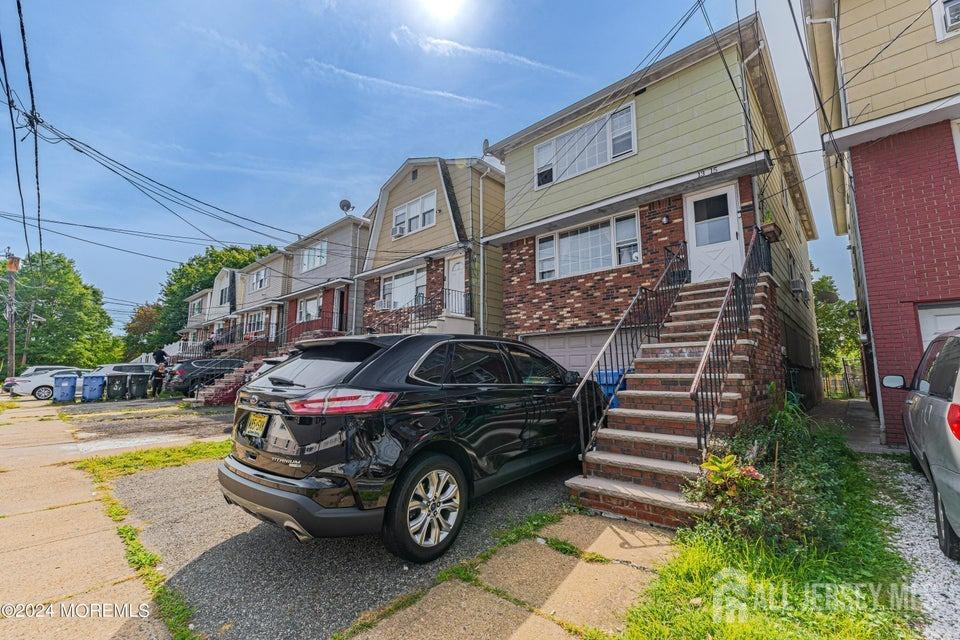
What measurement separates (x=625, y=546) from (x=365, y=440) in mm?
2237

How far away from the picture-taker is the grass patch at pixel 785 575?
2186 millimetres

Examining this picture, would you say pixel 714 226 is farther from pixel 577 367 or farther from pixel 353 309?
pixel 353 309

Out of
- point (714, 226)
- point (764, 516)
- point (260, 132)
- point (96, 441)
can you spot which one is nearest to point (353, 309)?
point (260, 132)

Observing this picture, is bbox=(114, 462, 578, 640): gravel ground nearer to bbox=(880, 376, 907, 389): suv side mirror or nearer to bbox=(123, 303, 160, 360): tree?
bbox=(880, 376, 907, 389): suv side mirror

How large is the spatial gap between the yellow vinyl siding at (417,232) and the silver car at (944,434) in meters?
11.3

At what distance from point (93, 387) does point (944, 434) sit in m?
23.2

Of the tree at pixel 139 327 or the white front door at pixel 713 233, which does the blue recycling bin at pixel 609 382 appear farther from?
the tree at pixel 139 327

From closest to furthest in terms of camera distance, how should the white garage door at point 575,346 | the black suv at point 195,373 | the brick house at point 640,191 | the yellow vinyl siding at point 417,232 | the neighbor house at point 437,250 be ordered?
1. the brick house at point 640,191
2. the white garage door at point 575,346
3. the neighbor house at point 437,250
4. the yellow vinyl siding at point 417,232
5. the black suv at point 195,373

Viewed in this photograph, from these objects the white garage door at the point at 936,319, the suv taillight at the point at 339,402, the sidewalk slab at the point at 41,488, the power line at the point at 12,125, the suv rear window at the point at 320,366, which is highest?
the power line at the point at 12,125

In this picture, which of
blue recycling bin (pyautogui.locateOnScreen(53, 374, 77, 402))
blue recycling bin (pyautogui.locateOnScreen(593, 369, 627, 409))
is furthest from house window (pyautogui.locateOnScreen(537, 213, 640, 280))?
blue recycling bin (pyautogui.locateOnScreen(53, 374, 77, 402))

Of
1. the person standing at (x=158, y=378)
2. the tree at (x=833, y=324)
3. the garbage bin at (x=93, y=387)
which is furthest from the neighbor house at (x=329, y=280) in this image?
the tree at (x=833, y=324)

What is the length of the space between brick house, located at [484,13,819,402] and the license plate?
797cm

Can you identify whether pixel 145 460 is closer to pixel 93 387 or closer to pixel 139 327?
pixel 93 387

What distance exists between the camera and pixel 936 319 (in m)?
6.27
